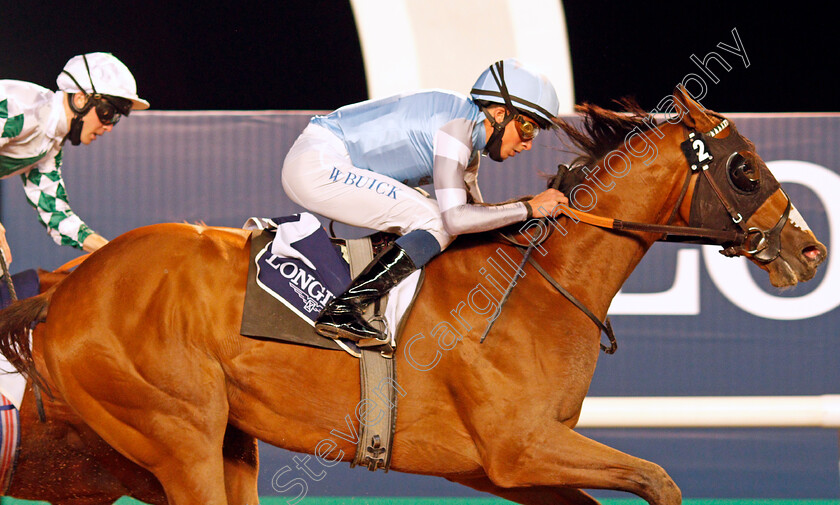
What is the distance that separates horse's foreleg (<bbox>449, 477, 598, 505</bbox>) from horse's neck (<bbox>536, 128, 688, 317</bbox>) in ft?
2.17

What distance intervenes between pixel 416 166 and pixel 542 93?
0.50 metres

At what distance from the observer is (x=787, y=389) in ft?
15.0

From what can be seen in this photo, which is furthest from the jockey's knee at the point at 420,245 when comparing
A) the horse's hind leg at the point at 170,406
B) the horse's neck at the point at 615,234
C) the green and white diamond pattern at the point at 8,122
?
the green and white diamond pattern at the point at 8,122

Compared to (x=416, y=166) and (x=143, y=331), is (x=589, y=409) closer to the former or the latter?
(x=416, y=166)

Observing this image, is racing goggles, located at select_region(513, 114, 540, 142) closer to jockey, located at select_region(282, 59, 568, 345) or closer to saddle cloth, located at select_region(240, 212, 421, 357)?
jockey, located at select_region(282, 59, 568, 345)

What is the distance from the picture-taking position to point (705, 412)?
4266mm

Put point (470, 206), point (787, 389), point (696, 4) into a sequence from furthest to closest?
point (696, 4)
point (787, 389)
point (470, 206)

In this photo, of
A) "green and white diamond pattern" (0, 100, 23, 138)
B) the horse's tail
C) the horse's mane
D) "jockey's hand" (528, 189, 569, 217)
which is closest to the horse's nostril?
the horse's mane

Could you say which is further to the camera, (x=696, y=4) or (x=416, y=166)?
(x=696, y=4)

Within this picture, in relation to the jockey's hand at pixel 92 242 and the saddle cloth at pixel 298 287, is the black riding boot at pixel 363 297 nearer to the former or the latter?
the saddle cloth at pixel 298 287

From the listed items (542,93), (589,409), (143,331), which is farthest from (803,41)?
(143,331)

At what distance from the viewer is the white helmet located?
338 centimetres

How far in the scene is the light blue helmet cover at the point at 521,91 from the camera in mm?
2793

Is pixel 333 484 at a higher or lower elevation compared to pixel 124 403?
lower
